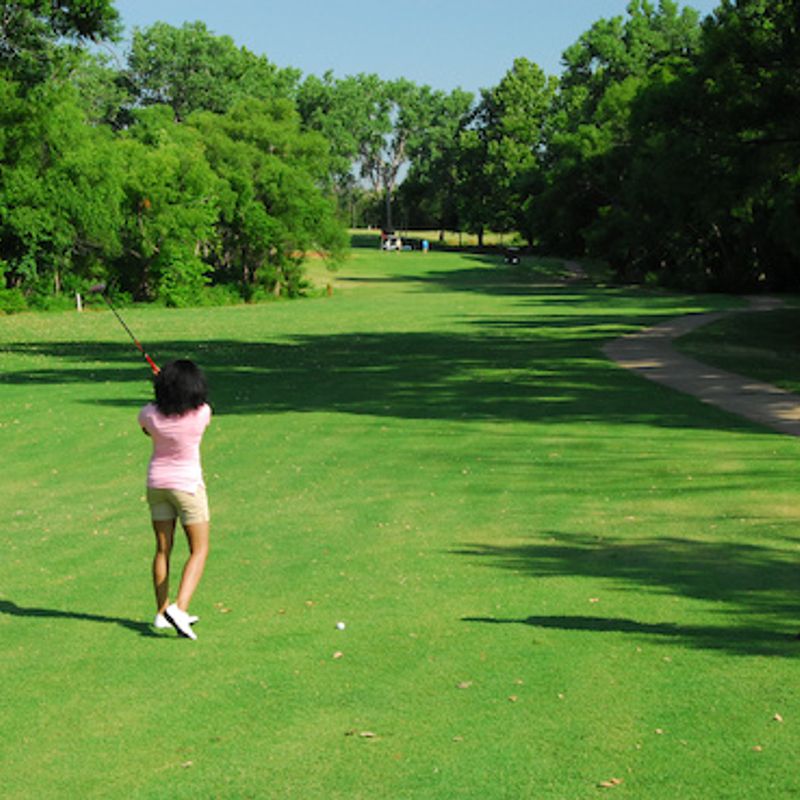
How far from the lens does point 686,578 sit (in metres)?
9.84

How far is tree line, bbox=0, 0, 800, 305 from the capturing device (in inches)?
1432

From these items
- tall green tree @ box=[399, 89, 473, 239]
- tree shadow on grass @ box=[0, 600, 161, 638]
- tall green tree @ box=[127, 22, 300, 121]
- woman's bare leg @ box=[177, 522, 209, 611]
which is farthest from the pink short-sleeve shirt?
tall green tree @ box=[399, 89, 473, 239]

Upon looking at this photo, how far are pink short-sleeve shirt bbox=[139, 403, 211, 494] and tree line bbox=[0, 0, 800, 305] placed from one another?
6.77 m

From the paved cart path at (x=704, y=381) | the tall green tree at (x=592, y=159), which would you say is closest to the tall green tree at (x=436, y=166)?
the tall green tree at (x=592, y=159)

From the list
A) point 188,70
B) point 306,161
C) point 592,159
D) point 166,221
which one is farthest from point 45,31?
point 188,70

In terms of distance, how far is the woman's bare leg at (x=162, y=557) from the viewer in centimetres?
860

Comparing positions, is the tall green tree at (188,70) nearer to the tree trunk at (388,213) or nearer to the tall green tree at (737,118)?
A: the tree trunk at (388,213)

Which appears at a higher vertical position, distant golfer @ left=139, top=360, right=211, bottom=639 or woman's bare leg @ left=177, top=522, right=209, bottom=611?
distant golfer @ left=139, top=360, right=211, bottom=639

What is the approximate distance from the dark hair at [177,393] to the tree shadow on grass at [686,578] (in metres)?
2.29

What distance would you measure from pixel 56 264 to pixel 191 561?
60.5m

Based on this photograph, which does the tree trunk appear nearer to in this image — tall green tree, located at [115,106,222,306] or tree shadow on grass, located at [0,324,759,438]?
tall green tree, located at [115,106,222,306]

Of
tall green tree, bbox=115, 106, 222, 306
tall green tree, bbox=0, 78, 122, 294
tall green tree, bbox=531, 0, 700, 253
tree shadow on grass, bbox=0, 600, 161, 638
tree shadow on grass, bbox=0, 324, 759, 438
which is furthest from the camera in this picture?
tall green tree, bbox=531, 0, 700, 253

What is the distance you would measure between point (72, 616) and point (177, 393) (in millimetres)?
1947

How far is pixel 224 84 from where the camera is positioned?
384 feet
